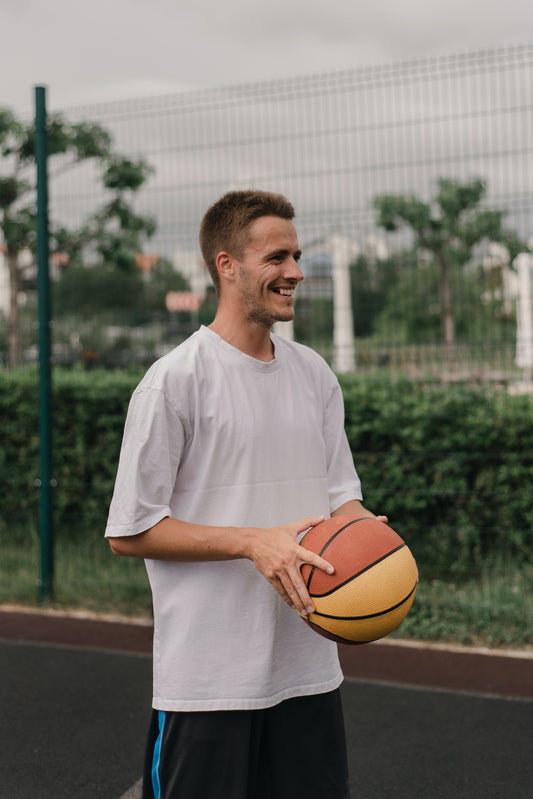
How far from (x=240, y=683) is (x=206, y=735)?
0.14 meters

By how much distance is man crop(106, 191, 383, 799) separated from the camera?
2.03 metres

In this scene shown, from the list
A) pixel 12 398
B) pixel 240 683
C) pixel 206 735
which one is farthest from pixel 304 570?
pixel 12 398

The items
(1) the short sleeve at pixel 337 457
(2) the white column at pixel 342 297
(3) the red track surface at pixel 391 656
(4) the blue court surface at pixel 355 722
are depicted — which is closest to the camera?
(1) the short sleeve at pixel 337 457

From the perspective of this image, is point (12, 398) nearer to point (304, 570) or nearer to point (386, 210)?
point (386, 210)

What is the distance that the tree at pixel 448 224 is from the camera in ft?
16.2

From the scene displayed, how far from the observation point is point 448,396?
530 cm

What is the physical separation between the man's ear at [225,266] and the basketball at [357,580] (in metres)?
0.67

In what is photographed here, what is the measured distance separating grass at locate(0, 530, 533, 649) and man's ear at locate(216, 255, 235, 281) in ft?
10.9

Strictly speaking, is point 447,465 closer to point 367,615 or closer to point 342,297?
point 342,297

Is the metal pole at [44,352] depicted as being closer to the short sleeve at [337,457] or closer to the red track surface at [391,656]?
the red track surface at [391,656]

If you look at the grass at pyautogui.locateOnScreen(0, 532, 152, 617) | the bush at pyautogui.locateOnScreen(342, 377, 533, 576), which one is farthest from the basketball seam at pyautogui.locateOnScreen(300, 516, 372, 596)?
the grass at pyautogui.locateOnScreen(0, 532, 152, 617)

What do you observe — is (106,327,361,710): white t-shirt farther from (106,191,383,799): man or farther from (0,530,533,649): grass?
(0,530,533,649): grass

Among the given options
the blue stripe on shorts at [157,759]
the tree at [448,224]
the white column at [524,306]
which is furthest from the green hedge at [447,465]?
the blue stripe on shorts at [157,759]

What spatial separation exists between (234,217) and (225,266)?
124 millimetres
